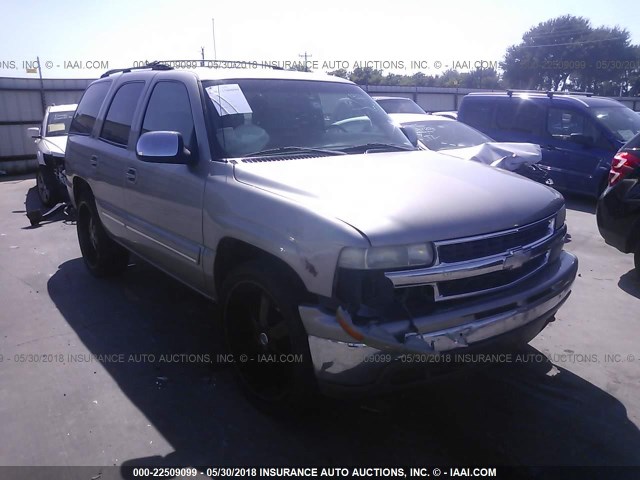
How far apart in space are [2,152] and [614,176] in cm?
1483

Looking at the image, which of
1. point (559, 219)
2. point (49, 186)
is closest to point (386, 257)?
point (559, 219)

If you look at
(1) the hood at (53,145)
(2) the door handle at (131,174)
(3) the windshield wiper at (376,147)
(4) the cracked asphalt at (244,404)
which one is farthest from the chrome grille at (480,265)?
(1) the hood at (53,145)

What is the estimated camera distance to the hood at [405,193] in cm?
267

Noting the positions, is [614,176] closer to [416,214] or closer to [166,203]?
[416,214]

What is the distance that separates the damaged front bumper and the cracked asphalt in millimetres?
310

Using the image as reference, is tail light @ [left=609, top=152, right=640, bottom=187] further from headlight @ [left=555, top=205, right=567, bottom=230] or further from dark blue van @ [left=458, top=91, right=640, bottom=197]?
dark blue van @ [left=458, top=91, right=640, bottom=197]

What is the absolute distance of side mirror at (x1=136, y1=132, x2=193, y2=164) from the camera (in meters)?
3.46

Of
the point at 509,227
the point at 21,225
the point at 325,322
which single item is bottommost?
the point at 21,225

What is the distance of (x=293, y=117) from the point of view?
3.88 m

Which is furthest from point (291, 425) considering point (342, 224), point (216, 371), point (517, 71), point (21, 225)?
point (517, 71)

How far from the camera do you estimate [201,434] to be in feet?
10.3

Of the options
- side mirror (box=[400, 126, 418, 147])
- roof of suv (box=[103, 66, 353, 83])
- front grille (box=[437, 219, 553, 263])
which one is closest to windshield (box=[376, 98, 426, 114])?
side mirror (box=[400, 126, 418, 147])

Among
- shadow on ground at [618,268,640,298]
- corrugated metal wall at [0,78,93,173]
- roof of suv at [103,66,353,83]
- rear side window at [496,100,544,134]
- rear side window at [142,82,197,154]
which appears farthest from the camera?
corrugated metal wall at [0,78,93,173]

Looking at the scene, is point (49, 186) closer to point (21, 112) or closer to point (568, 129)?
point (21, 112)
